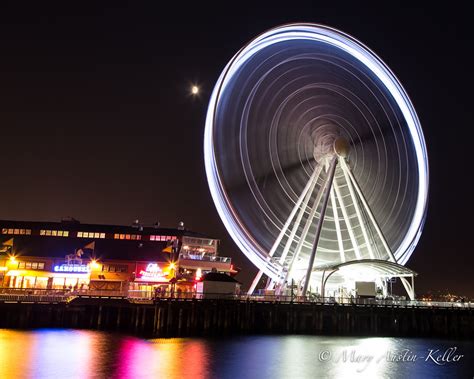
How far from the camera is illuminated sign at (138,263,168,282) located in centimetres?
4266

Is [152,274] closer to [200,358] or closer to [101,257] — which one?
[101,257]

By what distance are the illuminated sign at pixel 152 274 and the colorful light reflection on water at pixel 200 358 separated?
13986 mm

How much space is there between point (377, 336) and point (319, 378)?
13.8 metres

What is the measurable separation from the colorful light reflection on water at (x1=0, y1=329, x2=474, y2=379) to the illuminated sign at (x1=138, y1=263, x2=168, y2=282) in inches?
551

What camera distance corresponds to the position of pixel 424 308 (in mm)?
34562

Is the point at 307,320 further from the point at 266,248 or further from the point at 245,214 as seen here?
the point at 245,214

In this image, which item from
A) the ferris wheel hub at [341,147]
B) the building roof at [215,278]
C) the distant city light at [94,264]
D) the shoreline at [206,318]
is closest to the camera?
the shoreline at [206,318]

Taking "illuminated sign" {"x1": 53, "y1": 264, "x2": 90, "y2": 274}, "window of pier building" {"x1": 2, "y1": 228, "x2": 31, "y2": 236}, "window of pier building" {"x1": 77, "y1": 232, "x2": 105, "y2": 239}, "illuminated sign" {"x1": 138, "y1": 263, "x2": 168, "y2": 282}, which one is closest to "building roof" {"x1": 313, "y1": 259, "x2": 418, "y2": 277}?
"illuminated sign" {"x1": 138, "y1": 263, "x2": 168, "y2": 282}

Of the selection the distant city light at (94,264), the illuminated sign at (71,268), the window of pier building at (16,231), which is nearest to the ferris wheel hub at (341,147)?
the illuminated sign at (71,268)

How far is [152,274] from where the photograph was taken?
43000 millimetres

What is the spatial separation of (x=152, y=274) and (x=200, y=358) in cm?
2166

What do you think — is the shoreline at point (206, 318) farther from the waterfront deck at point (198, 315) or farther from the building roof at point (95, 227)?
the building roof at point (95, 227)

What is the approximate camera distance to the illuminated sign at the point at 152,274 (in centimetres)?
4266

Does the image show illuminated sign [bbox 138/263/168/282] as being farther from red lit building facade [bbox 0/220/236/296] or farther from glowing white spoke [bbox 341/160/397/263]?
glowing white spoke [bbox 341/160/397/263]
